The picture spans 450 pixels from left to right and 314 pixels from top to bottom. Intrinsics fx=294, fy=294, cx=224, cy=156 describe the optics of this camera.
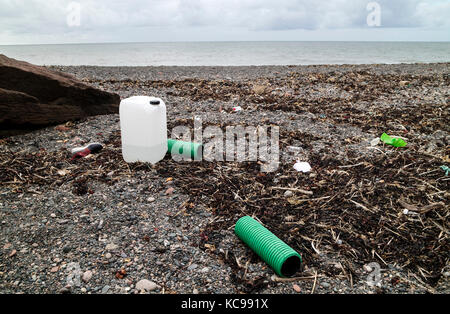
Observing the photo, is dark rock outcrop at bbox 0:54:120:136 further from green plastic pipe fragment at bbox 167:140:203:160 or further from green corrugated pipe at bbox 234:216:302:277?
green corrugated pipe at bbox 234:216:302:277

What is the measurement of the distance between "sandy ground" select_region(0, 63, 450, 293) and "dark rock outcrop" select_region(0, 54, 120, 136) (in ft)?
1.17

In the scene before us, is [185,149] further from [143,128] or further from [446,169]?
[446,169]

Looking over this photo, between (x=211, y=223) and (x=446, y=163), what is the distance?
3579mm

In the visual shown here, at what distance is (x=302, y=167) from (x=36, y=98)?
17.0ft

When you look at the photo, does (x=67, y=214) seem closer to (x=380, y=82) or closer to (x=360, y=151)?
(x=360, y=151)

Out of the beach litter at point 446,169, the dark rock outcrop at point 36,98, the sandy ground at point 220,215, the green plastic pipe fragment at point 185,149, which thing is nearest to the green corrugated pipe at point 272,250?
the sandy ground at point 220,215

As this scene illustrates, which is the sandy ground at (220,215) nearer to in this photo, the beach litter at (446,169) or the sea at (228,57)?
the beach litter at (446,169)

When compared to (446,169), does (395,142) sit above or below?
above

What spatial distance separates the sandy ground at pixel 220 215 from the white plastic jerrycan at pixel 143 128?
19 centimetres

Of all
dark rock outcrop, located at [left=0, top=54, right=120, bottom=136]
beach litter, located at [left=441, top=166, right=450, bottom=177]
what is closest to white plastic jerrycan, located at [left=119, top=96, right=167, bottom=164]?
dark rock outcrop, located at [left=0, top=54, right=120, bottom=136]

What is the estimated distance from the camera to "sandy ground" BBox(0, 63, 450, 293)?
2.45 metres

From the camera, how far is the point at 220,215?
11.0 feet

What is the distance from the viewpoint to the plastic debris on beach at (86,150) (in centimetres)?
470

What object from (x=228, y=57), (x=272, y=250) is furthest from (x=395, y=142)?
(x=228, y=57)
